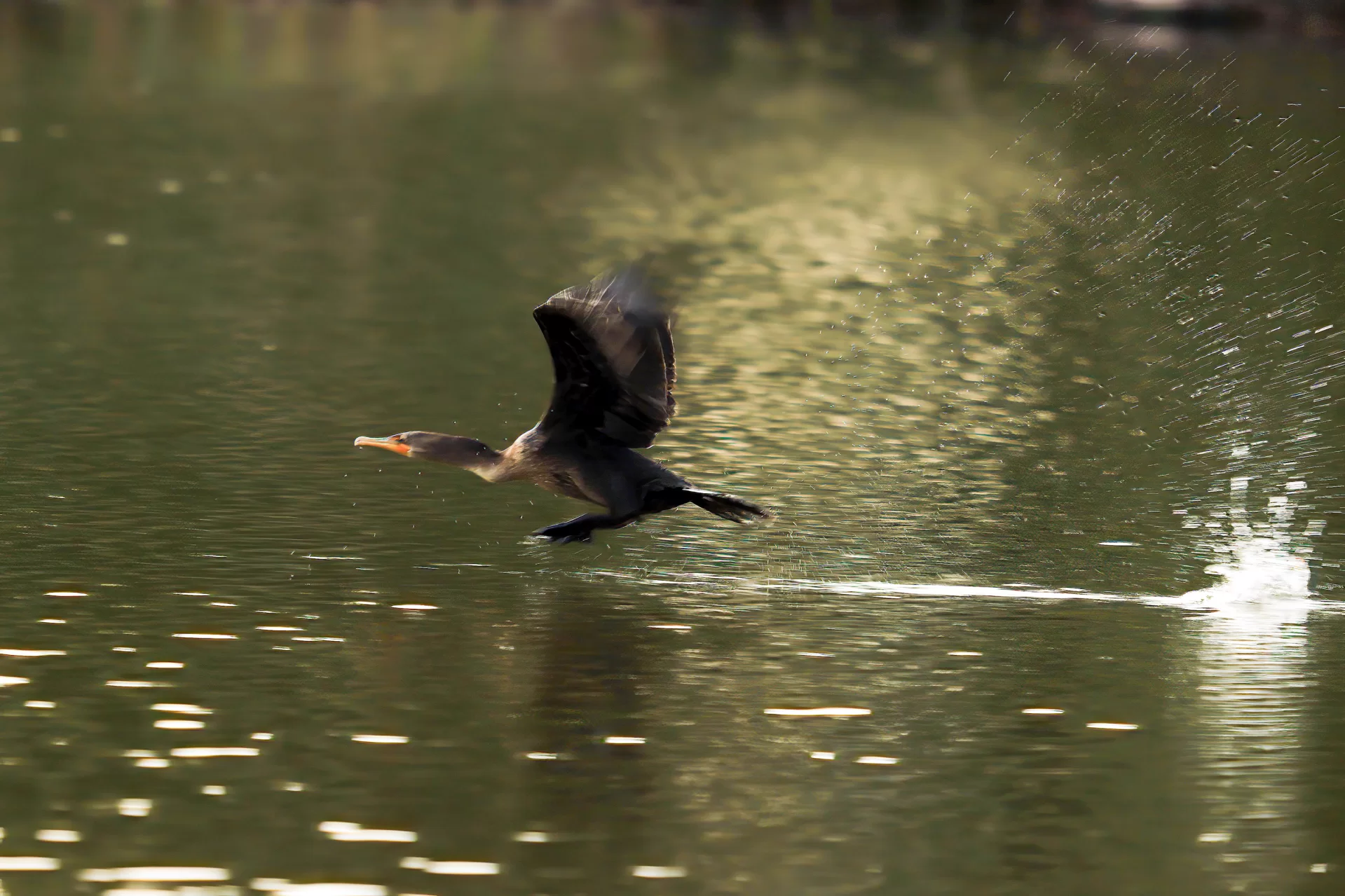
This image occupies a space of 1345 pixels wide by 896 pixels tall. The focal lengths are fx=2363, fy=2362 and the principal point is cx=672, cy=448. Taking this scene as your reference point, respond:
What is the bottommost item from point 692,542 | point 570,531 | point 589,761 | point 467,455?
point 589,761

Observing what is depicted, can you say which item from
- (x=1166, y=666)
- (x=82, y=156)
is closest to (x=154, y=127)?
(x=82, y=156)

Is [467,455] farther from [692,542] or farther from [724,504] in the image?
[692,542]

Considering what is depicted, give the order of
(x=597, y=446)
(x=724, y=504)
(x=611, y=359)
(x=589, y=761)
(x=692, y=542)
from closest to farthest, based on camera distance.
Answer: (x=589, y=761)
(x=611, y=359)
(x=724, y=504)
(x=597, y=446)
(x=692, y=542)

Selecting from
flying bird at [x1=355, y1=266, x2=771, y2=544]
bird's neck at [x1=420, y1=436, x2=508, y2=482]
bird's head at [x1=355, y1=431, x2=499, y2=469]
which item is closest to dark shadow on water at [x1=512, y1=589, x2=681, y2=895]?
flying bird at [x1=355, y1=266, x2=771, y2=544]

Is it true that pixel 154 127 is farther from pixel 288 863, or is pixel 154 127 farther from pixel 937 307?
pixel 288 863

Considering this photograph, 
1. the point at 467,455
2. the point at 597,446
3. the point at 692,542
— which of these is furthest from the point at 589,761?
the point at 692,542

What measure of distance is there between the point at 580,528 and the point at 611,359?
108cm

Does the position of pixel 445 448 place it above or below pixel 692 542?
above

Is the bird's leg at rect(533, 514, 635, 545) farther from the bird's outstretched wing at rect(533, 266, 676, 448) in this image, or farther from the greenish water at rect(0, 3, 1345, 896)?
the bird's outstretched wing at rect(533, 266, 676, 448)

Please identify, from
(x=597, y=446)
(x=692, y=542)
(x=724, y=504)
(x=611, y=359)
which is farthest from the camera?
(x=692, y=542)

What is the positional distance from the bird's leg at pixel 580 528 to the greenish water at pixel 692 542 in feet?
1.20

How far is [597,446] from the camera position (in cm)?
1372

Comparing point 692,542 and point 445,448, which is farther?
point 692,542

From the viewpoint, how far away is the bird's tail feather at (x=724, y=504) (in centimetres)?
1341
